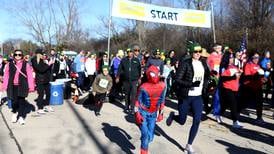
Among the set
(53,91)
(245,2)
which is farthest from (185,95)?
(245,2)

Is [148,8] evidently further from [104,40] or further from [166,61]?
[104,40]

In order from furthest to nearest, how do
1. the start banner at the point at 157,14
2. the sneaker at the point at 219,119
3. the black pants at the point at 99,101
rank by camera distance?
1. the start banner at the point at 157,14
2. the black pants at the point at 99,101
3. the sneaker at the point at 219,119

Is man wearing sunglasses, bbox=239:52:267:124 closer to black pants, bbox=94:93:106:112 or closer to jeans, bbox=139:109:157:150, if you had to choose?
black pants, bbox=94:93:106:112

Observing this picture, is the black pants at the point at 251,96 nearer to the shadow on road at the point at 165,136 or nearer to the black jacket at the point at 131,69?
the shadow on road at the point at 165,136

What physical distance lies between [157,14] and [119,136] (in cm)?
1041

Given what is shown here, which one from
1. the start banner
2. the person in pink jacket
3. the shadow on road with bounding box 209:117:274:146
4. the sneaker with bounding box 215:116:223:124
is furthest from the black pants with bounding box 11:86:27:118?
the start banner

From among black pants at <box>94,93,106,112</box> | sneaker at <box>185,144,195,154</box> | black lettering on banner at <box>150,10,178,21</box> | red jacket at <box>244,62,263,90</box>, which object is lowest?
sneaker at <box>185,144,195,154</box>

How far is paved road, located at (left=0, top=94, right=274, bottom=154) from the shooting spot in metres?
7.50

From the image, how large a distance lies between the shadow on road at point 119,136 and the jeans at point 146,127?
0.80 m

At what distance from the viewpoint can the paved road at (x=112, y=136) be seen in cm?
750

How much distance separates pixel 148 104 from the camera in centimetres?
656

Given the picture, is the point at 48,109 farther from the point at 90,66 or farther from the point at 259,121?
the point at 259,121

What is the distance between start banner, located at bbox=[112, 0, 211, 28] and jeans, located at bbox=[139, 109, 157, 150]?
1014 centimetres

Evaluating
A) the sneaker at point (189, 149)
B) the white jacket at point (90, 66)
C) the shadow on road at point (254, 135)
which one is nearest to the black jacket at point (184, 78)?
the sneaker at point (189, 149)
